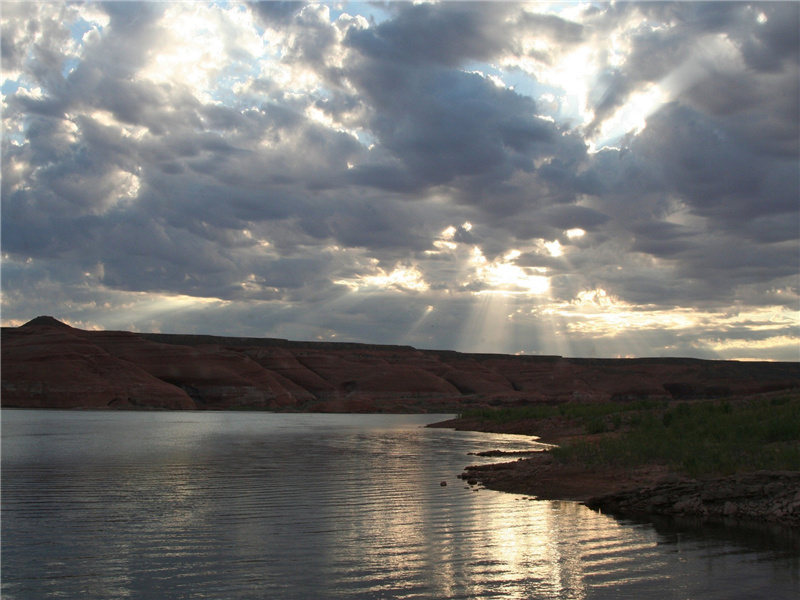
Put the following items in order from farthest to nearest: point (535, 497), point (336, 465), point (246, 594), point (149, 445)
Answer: point (149, 445) < point (336, 465) < point (535, 497) < point (246, 594)

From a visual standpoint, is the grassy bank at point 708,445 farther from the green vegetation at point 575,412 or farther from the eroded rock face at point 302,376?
the eroded rock face at point 302,376

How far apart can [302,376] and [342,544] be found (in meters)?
108

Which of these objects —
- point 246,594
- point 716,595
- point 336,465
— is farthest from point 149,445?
point 716,595

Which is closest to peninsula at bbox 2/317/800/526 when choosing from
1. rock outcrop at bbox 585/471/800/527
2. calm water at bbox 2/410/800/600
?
rock outcrop at bbox 585/471/800/527

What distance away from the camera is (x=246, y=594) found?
8672 millimetres

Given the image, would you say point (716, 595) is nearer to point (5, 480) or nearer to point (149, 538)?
point (149, 538)

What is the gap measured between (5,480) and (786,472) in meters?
20.0

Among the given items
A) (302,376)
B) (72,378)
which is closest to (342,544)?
(72,378)

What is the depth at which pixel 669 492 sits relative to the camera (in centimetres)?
1475

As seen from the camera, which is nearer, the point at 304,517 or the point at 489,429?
the point at 304,517

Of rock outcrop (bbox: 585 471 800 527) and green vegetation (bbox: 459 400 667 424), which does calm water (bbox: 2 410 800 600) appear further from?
green vegetation (bbox: 459 400 667 424)

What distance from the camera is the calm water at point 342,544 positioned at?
912 centimetres

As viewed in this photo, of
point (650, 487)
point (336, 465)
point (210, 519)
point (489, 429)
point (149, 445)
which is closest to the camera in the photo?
point (210, 519)

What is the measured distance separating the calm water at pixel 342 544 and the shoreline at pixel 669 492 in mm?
856
